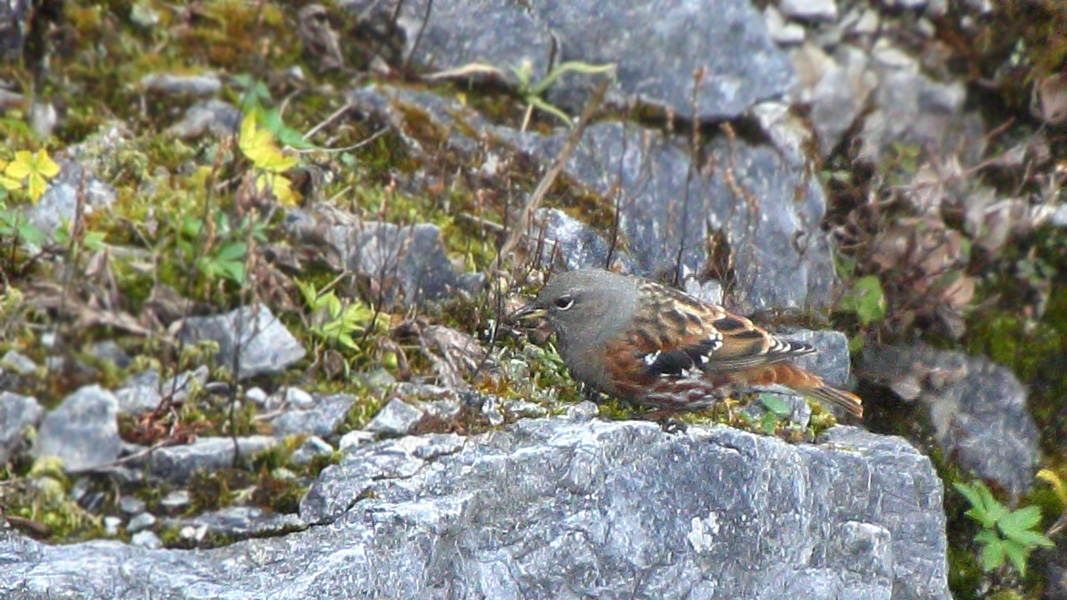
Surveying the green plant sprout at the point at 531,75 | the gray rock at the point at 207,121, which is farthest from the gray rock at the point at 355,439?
the green plant sprout at the point at 531,75

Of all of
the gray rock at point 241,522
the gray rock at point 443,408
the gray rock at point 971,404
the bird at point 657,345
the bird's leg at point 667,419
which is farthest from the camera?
the gray rock at point 971,404

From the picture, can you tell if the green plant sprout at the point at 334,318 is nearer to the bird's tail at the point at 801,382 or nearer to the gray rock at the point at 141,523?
the gray rock at the point at 141,523

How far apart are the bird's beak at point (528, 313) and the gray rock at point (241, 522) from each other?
4.97 feet

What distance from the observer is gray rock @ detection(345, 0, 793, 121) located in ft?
22.0

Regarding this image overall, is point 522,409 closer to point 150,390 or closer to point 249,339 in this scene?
point 249,339

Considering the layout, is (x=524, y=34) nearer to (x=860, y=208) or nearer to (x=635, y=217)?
(x=635, y=217)

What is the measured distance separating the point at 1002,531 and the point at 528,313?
8.85 feet

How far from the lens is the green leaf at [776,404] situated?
5605mm

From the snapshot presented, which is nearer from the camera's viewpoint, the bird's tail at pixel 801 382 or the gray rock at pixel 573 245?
the bird's tail at pixel 801 382

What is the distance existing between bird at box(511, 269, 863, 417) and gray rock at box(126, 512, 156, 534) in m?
1.92

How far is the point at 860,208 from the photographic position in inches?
Result: 275

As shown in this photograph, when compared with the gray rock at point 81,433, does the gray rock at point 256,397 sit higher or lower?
lower

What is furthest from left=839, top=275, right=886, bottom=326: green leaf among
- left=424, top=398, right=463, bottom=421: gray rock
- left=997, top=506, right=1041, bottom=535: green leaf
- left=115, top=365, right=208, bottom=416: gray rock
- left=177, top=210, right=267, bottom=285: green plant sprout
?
left=115, top=365, right=208, bottom=416: gray rock

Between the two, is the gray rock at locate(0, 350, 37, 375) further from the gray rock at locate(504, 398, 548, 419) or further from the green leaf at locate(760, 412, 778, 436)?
the green leaf at locate(760, 412, 778, 436)
